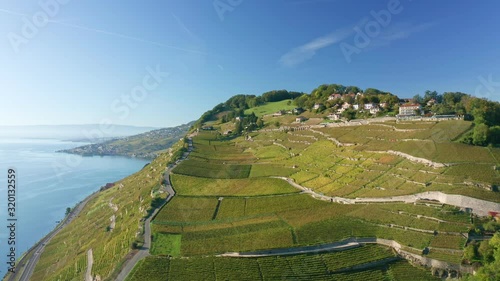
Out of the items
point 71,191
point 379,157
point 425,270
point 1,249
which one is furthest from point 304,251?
point 71,191

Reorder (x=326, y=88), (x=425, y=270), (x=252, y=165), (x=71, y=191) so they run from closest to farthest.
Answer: (x=425, y=270), (x=252, y=165), (x=71, y=191), (x=326, y=88)

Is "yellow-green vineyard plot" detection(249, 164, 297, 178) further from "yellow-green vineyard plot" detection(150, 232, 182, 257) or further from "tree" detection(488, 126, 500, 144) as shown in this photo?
"tree" detection(488, 126, 500, 144)

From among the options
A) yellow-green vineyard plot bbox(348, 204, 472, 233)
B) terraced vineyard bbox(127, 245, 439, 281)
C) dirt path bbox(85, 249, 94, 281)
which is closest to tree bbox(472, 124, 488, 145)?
yellow-green vineyard plot bbox(348, 204, 472, 233)

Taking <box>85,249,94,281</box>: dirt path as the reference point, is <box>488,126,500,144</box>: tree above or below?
above

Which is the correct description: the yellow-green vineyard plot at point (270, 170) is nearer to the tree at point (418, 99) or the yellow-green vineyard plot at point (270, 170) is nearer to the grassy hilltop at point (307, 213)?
the grassy hilltop at point (307, 213)

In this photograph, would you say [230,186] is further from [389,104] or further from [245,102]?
[245,102]

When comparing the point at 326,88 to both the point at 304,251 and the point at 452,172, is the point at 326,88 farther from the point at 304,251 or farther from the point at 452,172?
the point at 304,251
